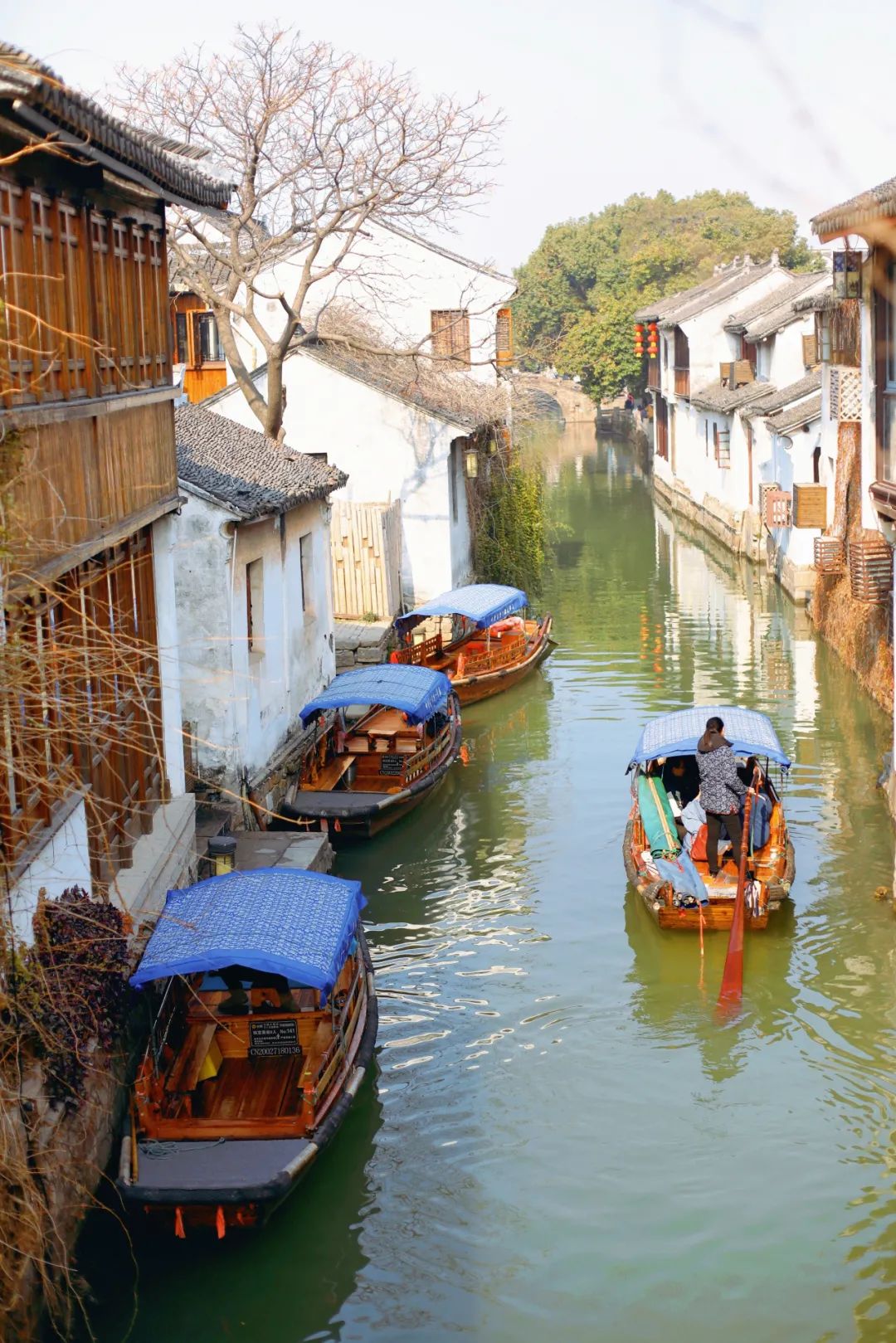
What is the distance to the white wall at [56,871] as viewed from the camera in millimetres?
7773

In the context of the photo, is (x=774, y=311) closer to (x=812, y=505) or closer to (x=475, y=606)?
(x=812, y=505)

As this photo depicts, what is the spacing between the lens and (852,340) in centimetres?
2203

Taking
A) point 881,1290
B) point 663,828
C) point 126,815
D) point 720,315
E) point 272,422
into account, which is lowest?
point 881,1290

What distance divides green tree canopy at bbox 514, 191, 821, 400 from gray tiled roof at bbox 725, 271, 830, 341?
11046 mm

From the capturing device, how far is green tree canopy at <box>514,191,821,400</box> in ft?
213

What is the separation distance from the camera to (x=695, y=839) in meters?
13.3

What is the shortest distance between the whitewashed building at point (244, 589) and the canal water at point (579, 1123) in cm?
196

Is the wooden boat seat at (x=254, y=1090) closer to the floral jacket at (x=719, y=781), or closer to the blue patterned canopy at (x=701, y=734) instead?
the floral jacket at (x=719, y=781)

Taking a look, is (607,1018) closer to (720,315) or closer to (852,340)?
(852,340)

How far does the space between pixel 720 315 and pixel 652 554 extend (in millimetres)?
Answer: 11239

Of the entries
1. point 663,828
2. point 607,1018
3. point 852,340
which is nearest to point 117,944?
point 607,1018

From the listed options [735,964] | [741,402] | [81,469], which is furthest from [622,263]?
[81,469]

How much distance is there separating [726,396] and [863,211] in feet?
85.8

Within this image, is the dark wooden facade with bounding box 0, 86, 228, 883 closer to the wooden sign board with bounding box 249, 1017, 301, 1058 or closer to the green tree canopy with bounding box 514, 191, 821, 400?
the wooden sign board with bounding box 249, 1017, 301, 1058
